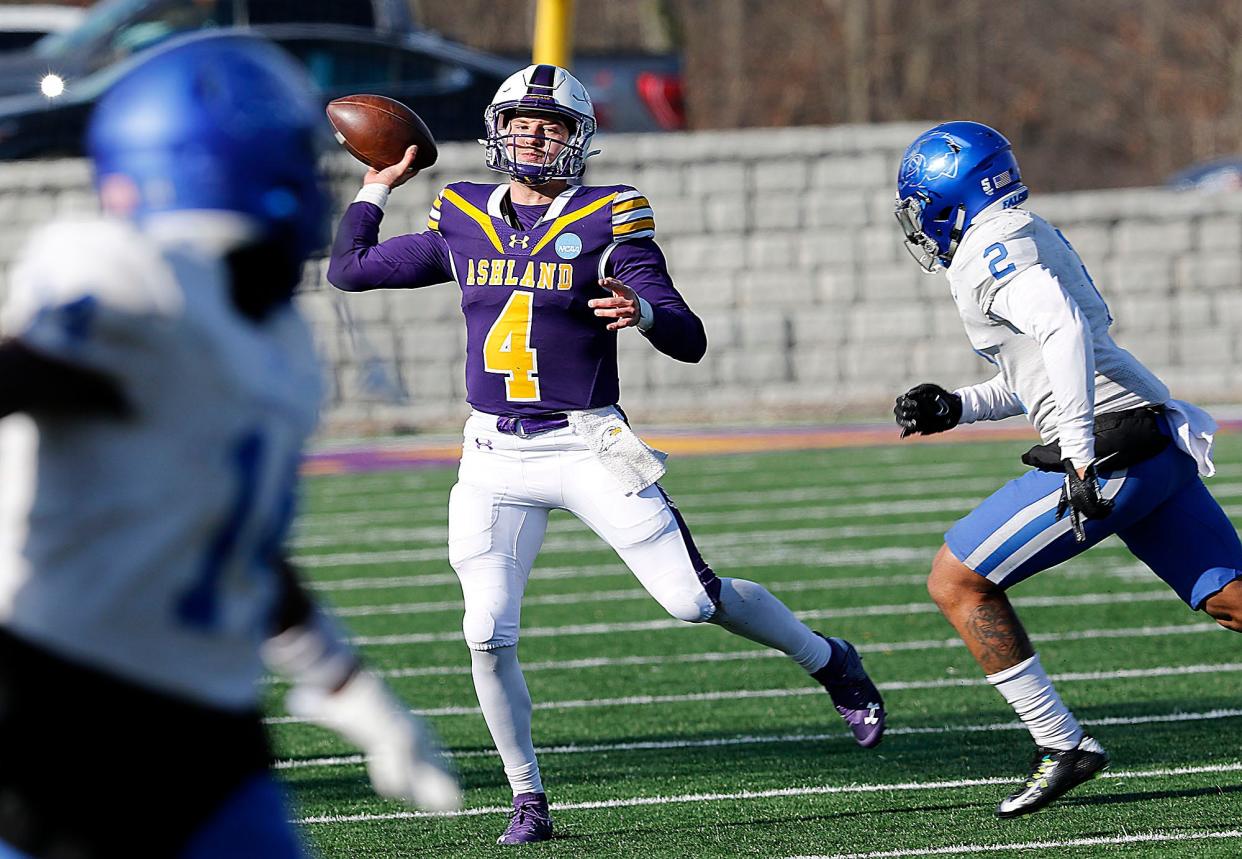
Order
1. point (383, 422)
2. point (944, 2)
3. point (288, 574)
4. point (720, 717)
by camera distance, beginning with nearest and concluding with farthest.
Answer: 1. point (288, 574)
2. point (720, 717)
3. point (383, 422)
4. point (944, 2)

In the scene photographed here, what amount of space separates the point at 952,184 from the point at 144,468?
3034mm

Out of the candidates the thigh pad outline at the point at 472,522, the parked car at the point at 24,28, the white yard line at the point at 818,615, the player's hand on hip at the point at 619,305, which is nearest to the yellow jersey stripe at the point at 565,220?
the player's hand on hip at the point at 619,305

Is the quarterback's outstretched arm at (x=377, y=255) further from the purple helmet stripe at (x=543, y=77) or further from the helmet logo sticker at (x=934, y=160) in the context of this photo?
the helmet logo sticker at (x=934, y=160)

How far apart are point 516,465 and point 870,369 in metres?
11.1

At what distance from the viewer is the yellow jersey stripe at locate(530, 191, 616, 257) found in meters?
4.73

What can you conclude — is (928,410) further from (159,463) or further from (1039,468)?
(159,463)

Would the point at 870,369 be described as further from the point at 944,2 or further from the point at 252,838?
the point at 944,2

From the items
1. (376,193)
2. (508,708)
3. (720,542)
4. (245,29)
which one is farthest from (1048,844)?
(245,29)

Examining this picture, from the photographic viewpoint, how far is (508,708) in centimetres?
458

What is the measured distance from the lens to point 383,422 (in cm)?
1547

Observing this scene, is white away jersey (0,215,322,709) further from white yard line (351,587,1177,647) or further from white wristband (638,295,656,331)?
white yard line (351,587,1177,647)

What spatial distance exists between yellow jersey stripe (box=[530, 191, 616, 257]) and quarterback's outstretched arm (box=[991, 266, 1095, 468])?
1.05 metres

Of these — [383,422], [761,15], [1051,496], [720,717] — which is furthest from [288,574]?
[761,15]

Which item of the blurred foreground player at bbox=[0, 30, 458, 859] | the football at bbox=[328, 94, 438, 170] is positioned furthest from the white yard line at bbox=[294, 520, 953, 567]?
the blurred foreground player at bbox=[0, 30, 458, 859]
